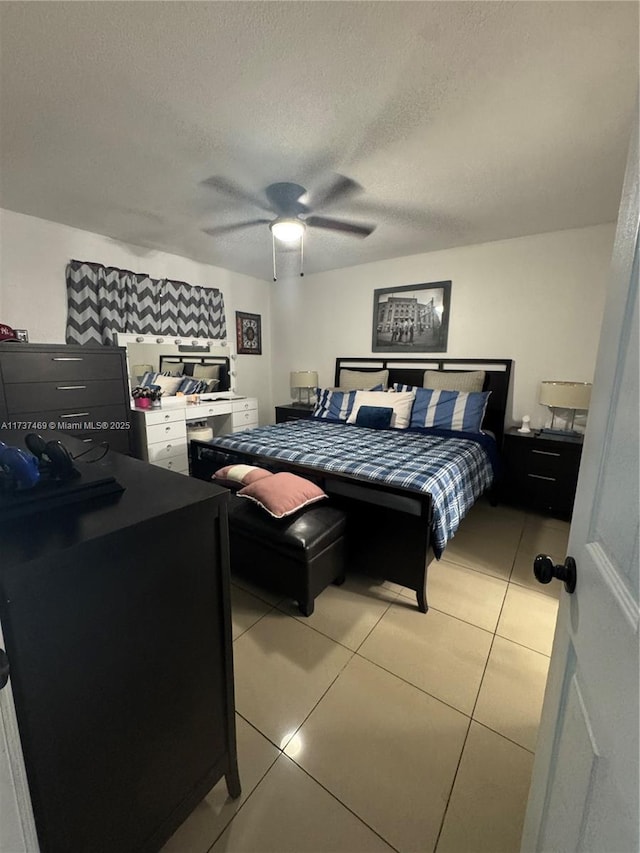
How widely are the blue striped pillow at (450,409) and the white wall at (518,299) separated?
56 centimetres

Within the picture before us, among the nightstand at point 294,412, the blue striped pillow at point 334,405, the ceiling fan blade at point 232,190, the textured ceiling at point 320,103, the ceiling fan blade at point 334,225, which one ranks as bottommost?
the nightstand at point 294,412

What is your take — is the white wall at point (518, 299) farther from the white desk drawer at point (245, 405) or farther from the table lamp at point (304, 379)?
the white desk drawer at point (245, 405)

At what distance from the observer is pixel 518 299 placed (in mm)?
3248

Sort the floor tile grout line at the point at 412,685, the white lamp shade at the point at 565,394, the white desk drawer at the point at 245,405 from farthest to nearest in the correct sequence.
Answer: the white desk drawer at the point at 245,405 < the white lamp shade at the point at 565,394 < the floor tile grout line at the point at 412,685

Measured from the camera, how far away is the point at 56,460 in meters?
0.83

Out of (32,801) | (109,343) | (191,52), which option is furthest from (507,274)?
(32,801)

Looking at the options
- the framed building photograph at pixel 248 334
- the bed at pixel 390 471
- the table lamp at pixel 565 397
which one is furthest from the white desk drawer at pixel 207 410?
the table lamp at pixel 565 397

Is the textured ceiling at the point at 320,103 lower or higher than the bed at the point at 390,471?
higher

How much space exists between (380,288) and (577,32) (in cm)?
274

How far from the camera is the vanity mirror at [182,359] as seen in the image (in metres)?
3.48

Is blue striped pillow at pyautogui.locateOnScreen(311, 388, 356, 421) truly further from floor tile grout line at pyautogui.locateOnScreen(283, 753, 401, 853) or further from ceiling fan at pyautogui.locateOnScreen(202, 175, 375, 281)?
floor tile grout line at pyautogui.locateOnScreen(283, 753, 401, 853)

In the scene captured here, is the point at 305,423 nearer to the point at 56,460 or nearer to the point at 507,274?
the point at 507,274

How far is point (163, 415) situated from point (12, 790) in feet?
10.3

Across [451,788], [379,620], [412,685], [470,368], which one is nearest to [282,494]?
[379,620]
